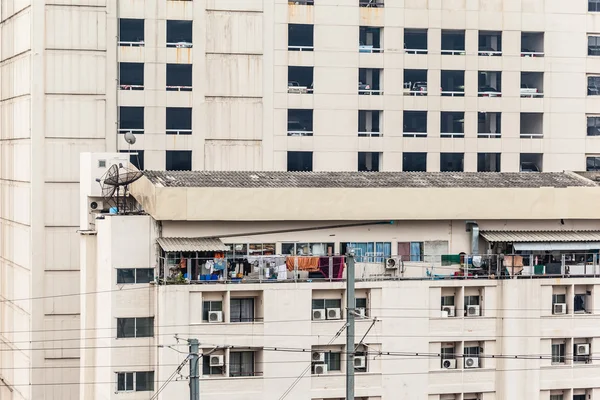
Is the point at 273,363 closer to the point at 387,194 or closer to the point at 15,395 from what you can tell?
the point at 387,194

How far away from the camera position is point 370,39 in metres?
82.8

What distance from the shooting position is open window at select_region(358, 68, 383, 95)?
82438mm

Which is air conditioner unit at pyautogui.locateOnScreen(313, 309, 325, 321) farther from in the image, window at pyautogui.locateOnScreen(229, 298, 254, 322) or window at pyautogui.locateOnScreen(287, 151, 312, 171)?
window at pyautogui.locateOnScreen(287, 151, 312, 171)

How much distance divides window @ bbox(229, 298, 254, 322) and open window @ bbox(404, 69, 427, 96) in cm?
2687

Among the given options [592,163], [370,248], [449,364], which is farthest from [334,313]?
→ [592,163]

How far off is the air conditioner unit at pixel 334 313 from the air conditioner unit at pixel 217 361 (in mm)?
4577

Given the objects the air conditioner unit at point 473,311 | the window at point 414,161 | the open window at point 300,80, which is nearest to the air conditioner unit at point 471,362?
the air conditioner unit at point 473,311

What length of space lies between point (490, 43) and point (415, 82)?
5.06 m

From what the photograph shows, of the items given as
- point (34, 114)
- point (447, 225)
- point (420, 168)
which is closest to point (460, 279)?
point (447, 225)

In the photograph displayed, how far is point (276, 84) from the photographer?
8119 centimetres

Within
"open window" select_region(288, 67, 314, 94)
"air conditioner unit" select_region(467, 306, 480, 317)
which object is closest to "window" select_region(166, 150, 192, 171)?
"open window" select_region(288, 67, 314, 94)

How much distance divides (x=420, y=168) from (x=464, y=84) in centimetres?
532

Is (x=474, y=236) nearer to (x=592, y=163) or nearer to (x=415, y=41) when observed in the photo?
(x=415, y=41)

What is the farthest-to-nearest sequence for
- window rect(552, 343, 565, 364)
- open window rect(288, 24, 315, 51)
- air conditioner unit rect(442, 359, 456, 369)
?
1. open window rect(288, 24, 315, 51)
2. window rect(552, 343, 565, 364)
3. air conditioner unit rect(442, 359, 456, 369)
